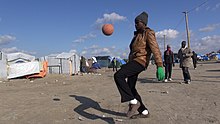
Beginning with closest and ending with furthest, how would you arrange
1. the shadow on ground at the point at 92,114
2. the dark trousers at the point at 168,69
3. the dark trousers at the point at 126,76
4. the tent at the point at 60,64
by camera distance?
the dark trousers at the point at 126,76 → the shadow on ground at the point at 92,114 → the dark trousers at the point at 168,69 → the tent at the point at 60,64

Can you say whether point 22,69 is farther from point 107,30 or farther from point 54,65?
point 107,30

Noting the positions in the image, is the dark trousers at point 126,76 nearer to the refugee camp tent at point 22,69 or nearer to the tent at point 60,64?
the refugee camp tent at point 22,69

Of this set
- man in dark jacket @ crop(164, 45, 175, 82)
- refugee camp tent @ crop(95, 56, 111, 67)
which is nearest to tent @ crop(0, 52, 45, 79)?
man in dark jacket @ crop(164, 45, 175, 82)

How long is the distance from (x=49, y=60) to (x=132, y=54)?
66.3 ft

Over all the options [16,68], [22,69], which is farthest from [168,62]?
[16,68]

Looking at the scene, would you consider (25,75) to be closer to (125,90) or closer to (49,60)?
(49,60)

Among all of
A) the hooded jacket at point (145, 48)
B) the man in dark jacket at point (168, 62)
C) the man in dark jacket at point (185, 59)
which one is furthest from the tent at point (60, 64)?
the hooded jacket at point (145, 48)

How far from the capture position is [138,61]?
493cm

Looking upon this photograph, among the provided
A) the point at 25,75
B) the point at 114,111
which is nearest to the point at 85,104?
the point at 114,111

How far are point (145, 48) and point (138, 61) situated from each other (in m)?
0.31

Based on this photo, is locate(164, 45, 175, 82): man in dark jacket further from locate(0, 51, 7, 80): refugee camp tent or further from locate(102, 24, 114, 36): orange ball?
locate(0, 51, 7, 80): refugee camp tent

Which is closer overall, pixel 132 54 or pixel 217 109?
pixel 132 54

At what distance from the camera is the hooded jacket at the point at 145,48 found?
4.87m

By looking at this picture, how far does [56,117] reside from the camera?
212 inches
